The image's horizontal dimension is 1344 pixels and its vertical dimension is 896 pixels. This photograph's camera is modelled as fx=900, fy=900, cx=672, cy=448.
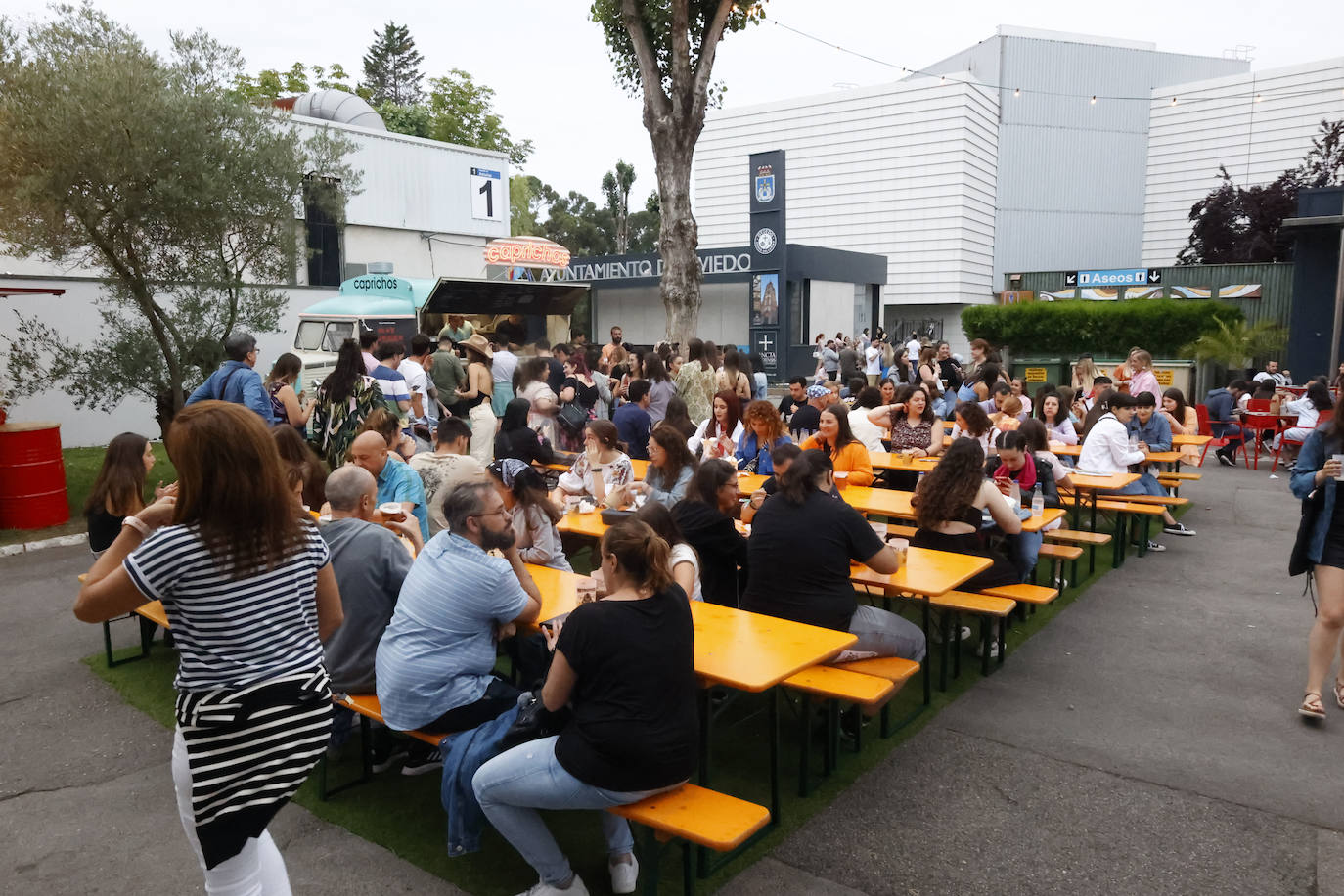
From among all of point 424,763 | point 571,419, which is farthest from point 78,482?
point 424,763

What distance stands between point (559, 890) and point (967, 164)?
39.3 metres

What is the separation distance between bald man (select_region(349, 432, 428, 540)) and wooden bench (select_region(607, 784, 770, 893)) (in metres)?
2.58

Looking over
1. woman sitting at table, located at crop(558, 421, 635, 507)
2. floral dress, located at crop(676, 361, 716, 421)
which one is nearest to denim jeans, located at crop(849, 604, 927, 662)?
woman sitting at table, located at crop(558, 421, 635, 507)

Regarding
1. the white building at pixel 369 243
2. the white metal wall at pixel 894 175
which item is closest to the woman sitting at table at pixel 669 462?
the white building at pixel 369 243

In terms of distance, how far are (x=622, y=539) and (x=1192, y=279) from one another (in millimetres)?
26761

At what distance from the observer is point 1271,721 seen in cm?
448

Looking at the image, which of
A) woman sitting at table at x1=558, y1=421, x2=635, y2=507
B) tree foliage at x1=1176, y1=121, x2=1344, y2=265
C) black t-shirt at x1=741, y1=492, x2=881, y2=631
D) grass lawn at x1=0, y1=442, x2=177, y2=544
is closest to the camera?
black t-shirt at x1=741, y1=492, x2=881, y2=631

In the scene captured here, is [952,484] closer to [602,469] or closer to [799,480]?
[799,480]

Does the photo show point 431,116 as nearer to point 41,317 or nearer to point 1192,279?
point 41,317

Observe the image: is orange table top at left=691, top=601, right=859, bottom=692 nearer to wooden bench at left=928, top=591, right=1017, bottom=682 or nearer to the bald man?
wooden bench at left=928, top=591, right=1017, bottom=682

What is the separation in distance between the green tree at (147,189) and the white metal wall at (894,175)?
31.9 m

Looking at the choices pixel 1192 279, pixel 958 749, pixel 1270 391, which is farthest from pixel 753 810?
pixel 1192 279

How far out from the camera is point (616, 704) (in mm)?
2699

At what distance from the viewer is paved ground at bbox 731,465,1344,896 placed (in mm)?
3262
